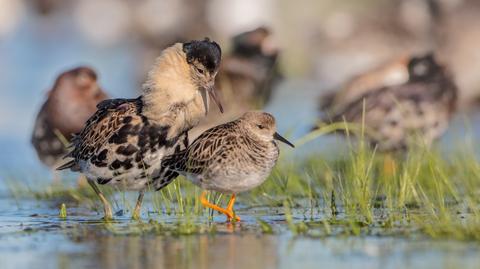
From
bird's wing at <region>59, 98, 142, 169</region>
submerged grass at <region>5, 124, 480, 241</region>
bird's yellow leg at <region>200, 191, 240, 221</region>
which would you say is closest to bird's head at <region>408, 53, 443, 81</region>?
submerged grass at <region>5, 124, 480, 241</region>

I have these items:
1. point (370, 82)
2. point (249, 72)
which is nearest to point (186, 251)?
point (370, 82)

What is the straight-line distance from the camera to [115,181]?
965cm

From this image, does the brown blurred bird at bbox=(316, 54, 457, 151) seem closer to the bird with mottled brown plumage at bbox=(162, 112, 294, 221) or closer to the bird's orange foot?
the bird with mottled brown plumage at bbox=(162, 112, 294, 221)

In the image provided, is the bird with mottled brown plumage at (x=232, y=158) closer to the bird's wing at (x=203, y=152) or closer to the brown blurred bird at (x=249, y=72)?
the bird's wing at (x=203, y=152)

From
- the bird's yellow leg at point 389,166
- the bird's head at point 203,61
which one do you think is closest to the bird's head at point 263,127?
the bird's head at point 203,61

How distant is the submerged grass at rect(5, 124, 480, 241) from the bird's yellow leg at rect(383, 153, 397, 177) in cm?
4

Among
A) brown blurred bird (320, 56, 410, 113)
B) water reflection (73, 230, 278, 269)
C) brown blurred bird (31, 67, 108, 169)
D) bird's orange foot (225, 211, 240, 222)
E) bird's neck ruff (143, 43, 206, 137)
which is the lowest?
water reflection (73, 230, 278, 269)

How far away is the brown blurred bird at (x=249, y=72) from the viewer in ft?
51.0

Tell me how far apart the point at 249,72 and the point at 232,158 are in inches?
282

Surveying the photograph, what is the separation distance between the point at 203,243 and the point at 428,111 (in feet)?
23.0

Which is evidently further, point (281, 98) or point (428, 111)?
point (281, 98)

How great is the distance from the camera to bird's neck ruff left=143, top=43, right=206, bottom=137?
9547 millimetres

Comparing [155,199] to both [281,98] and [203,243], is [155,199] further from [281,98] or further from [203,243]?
[281,98]

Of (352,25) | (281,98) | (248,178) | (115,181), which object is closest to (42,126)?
(115,181)
